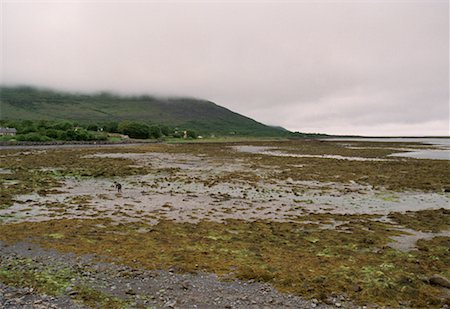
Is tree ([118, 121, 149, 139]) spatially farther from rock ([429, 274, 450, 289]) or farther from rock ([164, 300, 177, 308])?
rock ([429, 274, 450, 289])

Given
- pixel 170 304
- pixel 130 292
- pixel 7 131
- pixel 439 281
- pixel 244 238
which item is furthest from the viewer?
pixel 7 131

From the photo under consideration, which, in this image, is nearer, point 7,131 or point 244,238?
point 244,238

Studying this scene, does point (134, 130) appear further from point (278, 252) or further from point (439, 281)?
point (439, 281)

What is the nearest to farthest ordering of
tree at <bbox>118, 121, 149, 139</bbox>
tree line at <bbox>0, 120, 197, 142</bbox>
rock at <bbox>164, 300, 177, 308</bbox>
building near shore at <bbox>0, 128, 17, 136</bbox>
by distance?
rock at <bbox>164, 300, 177, 308</bbox>, tree line at <bbox>0, 120, 197, 142</bbox>, building near shore at <bbox>0, 128, 17, 136</bbox>, tree at <bbox>118, 121, 149, 139</bbox>

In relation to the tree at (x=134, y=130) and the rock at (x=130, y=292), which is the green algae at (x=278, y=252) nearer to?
the rock at (x=130, y=292)

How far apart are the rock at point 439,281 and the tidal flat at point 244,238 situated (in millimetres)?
30

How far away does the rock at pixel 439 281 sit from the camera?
10023mm

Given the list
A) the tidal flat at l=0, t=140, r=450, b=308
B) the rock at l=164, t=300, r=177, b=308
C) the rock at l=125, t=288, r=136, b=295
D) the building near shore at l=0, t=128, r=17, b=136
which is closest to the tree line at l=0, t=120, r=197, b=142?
the building near shore at l=0, t=128, r=17, b=136

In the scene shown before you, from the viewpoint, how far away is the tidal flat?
948cm

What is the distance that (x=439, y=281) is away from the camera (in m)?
10.1

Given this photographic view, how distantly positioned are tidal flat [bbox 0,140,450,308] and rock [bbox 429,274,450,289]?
0.03 meters

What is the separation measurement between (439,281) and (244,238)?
744 centimetres

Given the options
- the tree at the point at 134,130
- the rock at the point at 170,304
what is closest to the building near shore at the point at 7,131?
the tree at the point at 134,130

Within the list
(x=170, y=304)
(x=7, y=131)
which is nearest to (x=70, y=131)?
(x=7, y=131)
